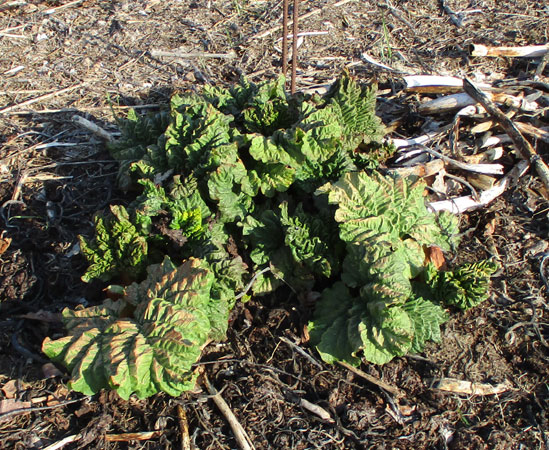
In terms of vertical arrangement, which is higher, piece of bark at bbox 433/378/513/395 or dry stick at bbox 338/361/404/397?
dry stick at bbox 338/361/404/397

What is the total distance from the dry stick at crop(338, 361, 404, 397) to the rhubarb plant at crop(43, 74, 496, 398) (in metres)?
0.07

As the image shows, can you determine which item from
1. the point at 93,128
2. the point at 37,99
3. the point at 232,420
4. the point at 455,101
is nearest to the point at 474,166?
the point at 455,101

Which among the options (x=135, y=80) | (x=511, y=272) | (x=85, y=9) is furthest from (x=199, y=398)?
(x=85, y=9)

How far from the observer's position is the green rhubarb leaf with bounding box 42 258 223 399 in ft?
7.55

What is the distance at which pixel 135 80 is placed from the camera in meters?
4.46

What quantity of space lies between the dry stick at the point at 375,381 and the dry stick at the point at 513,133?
1746 mm

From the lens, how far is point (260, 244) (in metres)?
2.98

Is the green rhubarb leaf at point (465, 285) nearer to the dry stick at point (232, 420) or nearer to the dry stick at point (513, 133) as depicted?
the dry stick at point (513, 133)

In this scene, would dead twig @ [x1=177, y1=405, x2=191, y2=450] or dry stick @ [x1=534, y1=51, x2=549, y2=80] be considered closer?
dead twig @ [x1=177, y1=405, x2=191, y2=450]

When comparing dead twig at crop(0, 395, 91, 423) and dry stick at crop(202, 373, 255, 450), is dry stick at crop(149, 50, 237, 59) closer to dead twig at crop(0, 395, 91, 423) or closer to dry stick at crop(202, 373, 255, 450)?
Answer: dry stick at crop(202, 373, 255, 450)

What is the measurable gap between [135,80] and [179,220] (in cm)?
200

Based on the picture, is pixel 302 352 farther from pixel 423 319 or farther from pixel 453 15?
pixel 453 15

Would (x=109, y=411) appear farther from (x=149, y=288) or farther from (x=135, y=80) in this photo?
(x=135, y=80)

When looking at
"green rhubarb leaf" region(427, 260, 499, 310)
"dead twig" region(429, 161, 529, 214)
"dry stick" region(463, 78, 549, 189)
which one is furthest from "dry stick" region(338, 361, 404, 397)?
"dry stick" region(463, 78, 549, 189)
